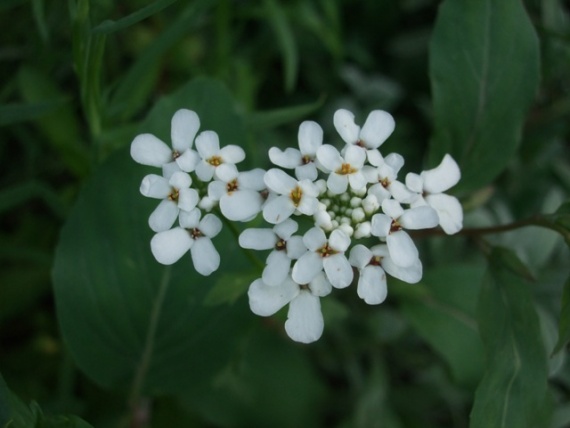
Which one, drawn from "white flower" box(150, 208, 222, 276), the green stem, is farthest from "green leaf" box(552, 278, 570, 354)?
the green stem

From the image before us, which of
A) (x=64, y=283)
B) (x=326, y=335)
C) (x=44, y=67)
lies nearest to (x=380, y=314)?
(x=326, y=335)

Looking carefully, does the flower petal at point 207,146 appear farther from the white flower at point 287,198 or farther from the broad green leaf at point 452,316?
the broad green leaf at point 452,316

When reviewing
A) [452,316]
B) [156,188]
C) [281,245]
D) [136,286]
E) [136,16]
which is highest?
[136,16]

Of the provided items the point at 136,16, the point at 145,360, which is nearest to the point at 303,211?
the point at 136,16

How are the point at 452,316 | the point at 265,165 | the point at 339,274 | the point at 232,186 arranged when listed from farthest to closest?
the point at 265,165
the point at 452,316
the point at 232,186
the point at 339,274

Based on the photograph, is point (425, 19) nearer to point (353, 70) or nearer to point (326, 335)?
point (353, 70)

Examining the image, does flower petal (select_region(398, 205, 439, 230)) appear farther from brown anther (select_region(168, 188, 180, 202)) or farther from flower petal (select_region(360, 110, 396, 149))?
brown anther (select_region(168, 188, 180, 202))

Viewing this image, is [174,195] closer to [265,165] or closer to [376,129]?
[376,129]
